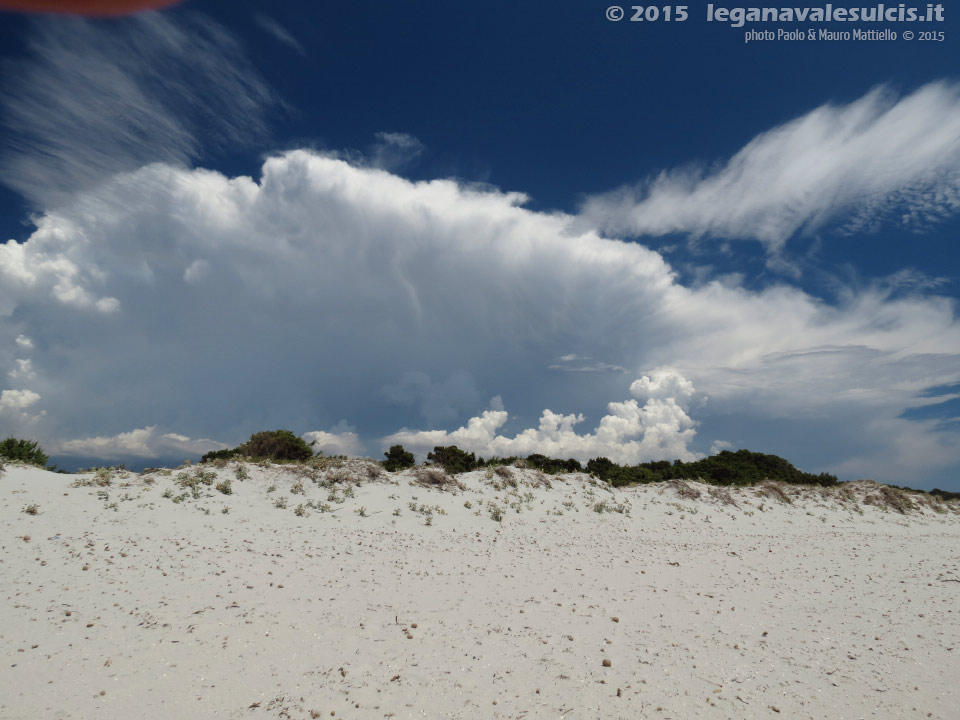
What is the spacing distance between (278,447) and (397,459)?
741 cm

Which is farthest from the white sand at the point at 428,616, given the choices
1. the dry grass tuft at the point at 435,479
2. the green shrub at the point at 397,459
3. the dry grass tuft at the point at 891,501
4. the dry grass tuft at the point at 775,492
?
the dry grass tuft at the point at 891,501

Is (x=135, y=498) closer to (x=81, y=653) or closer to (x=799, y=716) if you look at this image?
(x=81, y=653)

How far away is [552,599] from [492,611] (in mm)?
1819

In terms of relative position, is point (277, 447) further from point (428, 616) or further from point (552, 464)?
point (428, 616)

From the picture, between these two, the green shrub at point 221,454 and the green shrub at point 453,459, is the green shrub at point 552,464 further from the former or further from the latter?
the green shrub at point 221,454

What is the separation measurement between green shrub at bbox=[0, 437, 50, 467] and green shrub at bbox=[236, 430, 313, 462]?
8.52 metres

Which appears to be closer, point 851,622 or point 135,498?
point 851,622

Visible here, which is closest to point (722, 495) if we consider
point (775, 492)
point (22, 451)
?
point (775, 492)

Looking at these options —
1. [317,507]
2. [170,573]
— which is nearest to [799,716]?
[170,573]

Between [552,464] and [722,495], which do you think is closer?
[722,495]

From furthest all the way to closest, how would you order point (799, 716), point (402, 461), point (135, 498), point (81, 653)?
point (402, 461) < point (135, 498) < point (81, 653) < point (799, 716)

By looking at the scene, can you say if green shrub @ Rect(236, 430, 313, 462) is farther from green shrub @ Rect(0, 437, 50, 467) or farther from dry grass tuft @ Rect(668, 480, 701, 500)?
dry grass tuft @ Rect(668, 480, 701, 500)

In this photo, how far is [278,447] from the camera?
27719 mm

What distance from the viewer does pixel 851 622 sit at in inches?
444
